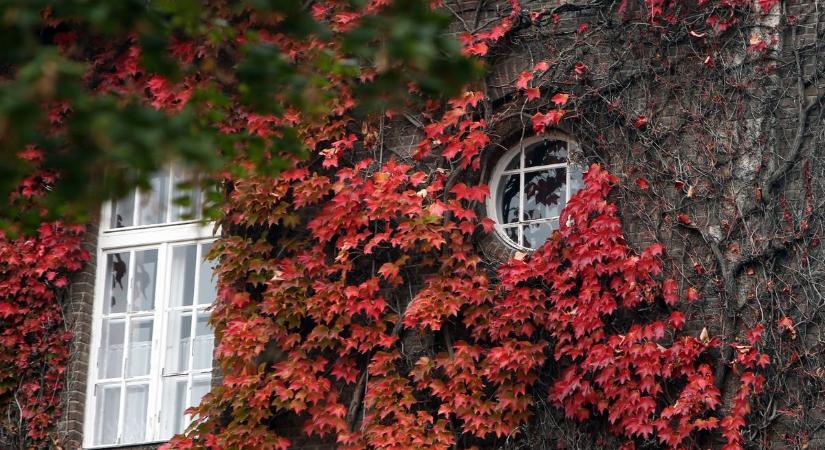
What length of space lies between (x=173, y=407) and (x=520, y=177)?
3.07 meters

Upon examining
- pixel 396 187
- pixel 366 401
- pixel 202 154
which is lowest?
pixel 366 401

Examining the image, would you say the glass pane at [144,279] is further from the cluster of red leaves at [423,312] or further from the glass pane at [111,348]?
the cluster of red leaves at [423,312]

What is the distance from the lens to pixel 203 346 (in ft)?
37.1

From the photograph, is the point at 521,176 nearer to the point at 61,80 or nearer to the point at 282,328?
the point at 282,328

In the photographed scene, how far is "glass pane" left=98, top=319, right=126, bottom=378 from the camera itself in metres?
11.5

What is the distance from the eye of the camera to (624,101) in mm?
10492

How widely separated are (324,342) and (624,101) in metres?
2.67

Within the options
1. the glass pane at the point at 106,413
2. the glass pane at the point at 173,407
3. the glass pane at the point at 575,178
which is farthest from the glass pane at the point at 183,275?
the glass pane at the point at 575,178

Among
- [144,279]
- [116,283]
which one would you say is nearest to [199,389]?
[144,279]

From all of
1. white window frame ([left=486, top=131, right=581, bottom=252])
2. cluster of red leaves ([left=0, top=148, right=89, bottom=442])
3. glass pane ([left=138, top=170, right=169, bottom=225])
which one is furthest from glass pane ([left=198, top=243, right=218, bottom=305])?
white window frame ([left=486, top=131, right=581, bottom=252])

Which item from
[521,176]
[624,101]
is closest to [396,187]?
[521,176]

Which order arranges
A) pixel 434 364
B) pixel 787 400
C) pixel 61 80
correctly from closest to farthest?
pixel 61 80
pixel 787 400
pixel 434 364

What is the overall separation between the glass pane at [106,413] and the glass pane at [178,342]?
48cm

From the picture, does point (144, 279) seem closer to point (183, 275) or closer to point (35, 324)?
point (183, 275)
